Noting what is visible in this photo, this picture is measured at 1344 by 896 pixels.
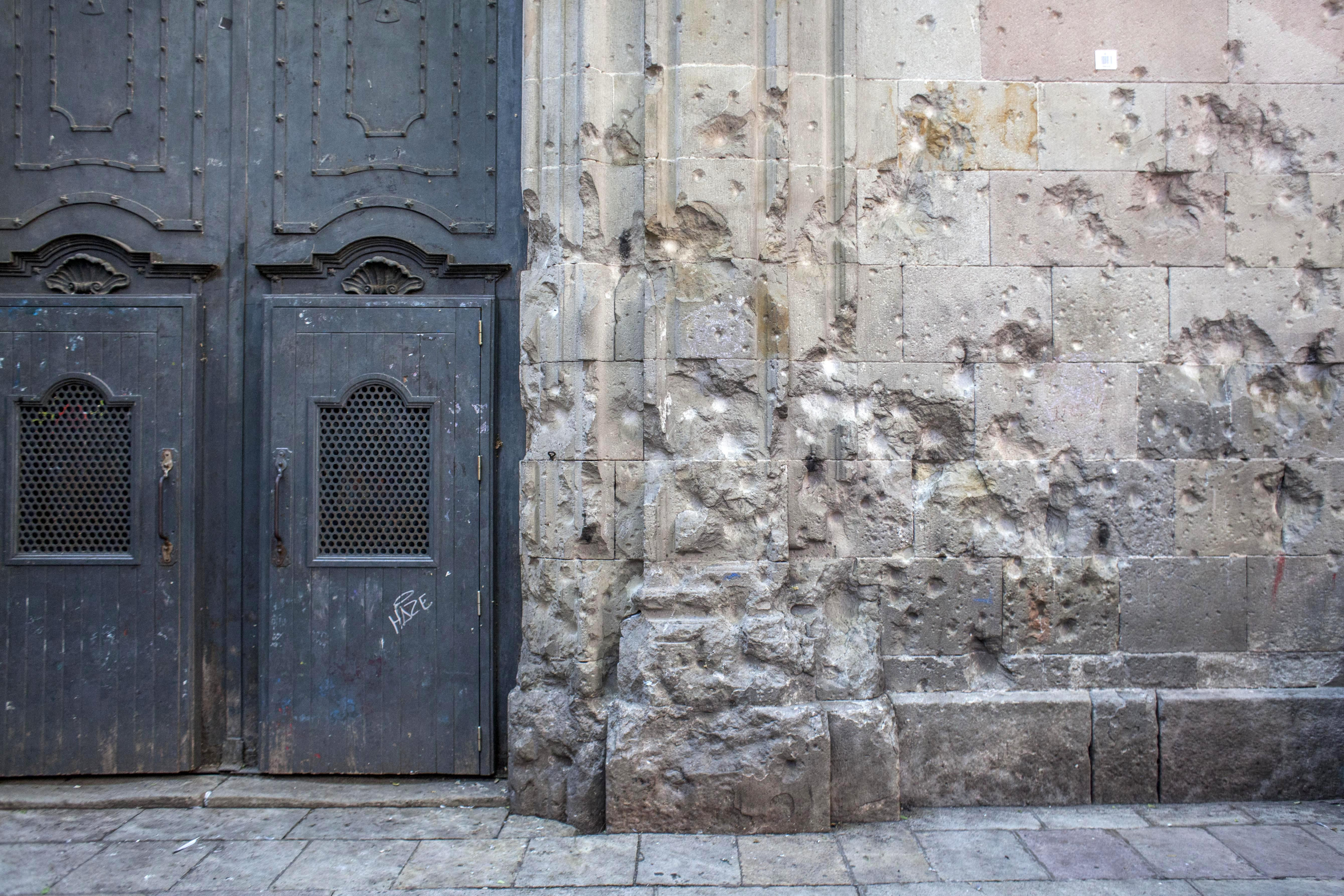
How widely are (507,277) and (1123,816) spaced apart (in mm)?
3472

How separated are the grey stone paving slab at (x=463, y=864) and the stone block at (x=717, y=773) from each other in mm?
402

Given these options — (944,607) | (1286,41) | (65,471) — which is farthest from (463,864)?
(1286,41)

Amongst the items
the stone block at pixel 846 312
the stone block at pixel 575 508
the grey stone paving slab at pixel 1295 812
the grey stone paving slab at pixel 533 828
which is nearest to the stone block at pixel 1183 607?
the grey stone paving slab at pixel 1295 812

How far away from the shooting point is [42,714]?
3.95 meters

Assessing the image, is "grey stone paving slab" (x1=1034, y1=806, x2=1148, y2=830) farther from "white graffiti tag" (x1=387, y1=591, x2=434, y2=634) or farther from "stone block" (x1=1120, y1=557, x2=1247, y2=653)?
"white graffiti tag" (x1=387, y1=591, x2=434, y2=634)

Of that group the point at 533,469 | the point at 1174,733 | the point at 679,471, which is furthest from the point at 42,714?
the point at 1174,733

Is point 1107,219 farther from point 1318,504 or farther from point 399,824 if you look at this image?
point 399,824

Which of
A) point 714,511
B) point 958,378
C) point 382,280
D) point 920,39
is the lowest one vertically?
point 714,511

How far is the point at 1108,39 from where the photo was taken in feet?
12.6

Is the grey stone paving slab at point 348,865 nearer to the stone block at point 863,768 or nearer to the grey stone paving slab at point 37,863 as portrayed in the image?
the grey stone paving slab at point 37,863

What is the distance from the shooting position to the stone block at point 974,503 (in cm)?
379

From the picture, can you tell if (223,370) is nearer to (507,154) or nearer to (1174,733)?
(507,154)

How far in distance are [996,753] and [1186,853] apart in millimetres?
732

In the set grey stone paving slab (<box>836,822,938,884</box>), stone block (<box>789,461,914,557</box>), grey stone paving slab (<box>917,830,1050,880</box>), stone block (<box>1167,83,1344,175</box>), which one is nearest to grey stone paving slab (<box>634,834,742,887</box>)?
grey stone paving slab (<box>836,822,938,884</box>)
